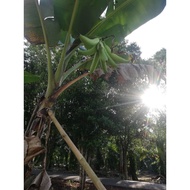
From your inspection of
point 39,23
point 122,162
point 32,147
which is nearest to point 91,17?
point 39,23

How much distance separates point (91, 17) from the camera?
763 millimetres

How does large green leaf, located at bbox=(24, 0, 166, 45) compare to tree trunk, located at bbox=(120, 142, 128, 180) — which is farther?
tree trunk, located at bbox=(120, 142, 128, 180)

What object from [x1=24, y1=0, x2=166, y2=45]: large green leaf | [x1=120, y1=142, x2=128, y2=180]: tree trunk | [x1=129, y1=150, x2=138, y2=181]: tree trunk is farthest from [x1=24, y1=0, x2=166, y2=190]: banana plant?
[x1=129, y1=150, x2=138, y2=181]: tree trunk

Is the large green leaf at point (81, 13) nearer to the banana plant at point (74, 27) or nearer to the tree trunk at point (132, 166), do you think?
the banana plant at point (74, 27)

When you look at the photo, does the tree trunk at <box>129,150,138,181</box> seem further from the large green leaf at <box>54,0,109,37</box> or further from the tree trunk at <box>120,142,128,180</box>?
the large green leaf at <box>54,0,109,37</box>

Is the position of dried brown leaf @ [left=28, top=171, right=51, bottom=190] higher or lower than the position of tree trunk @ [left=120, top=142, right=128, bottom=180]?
higher

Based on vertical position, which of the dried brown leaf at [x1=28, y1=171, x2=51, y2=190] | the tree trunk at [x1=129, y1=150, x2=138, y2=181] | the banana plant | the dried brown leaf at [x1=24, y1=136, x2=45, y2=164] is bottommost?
the tree trunk at [x1=129, y1=150, x2=138, y2=181]

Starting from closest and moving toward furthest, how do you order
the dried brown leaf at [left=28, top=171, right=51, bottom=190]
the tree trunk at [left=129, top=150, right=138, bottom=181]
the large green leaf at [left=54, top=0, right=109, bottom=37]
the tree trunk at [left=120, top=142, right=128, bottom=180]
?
1. the dried brown leaf at [left=28, top=171, right=51, bottom=190]
2. the large green leaf at [left=54, top=0, right=109, bottom=37]
3. the tree trunk at [left=120, top=142, right=128, bottom=180]
4. the tree trunk at [left=129, top=150, right=138, bottom=181]

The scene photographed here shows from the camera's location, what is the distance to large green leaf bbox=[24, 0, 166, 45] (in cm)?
73

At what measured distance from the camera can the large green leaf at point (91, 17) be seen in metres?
0.73

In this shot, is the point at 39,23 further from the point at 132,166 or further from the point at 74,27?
the point at 132,166

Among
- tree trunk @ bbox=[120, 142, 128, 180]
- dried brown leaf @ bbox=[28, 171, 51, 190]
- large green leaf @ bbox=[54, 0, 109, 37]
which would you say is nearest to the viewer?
dried brown leaf @ bbox=[28, 171, 51, 190]
